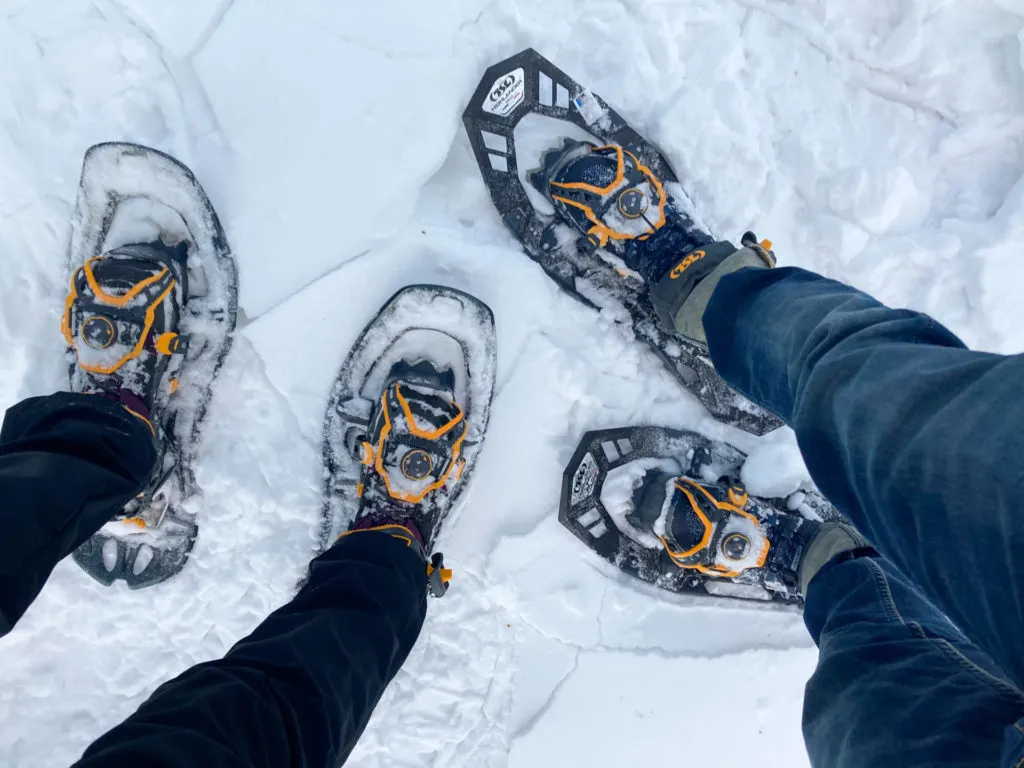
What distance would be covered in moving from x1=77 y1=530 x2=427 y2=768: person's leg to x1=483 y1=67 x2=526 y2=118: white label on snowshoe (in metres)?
1.09

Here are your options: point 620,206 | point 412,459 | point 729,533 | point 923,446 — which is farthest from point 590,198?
point 923,446

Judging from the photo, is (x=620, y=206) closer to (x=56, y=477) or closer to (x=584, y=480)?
(x=584, y=480)

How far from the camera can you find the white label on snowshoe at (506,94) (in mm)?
1637

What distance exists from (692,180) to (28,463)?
1.59 meters

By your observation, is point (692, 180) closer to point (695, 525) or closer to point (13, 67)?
point (695, 525)

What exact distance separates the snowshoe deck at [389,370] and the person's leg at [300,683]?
0.95 ft

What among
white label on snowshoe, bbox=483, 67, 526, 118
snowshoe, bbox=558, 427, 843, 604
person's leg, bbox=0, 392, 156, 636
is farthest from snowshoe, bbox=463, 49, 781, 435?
person's leg, bbox=0, 392, 156, 636

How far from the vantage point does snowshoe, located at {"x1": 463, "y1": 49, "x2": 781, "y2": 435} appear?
5.41 ft

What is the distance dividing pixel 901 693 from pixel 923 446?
36 cm

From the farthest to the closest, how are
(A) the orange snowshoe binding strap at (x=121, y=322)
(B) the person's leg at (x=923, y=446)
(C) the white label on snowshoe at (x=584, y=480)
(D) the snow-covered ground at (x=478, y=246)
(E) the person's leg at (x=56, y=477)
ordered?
(C) the white label on snowshoe at (x=584, y=480), (D) the snow-covered ground at (x=478, y=246), (A) the orange snowshoe binding strap at (x=121, y=322), (E) the person's leg at (x=56, y=477), (B) the person's leg at (x=923, y=446)

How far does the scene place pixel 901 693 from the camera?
88cm

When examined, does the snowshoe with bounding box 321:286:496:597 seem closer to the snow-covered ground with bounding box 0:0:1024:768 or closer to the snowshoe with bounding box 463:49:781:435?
the snow-covered ground with bounding box 0:0:1024:768

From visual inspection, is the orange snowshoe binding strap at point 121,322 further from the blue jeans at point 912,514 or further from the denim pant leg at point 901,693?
the denim pant leg at point 901,693

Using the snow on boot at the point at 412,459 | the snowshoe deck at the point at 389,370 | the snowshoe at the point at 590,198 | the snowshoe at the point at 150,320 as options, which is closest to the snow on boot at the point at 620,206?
the snowshoe at the point at 590,198
